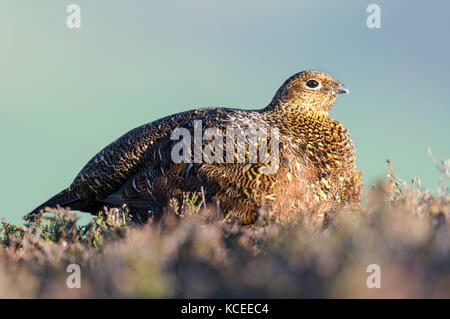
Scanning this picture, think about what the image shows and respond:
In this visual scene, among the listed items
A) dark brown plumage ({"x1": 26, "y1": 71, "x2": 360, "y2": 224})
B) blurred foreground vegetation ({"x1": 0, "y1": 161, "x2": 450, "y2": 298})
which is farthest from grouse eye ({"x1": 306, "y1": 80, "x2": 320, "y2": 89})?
blurred foreground vegetation ({"x1": 0, "y1": 161, "x2": 450, "y2": 298})

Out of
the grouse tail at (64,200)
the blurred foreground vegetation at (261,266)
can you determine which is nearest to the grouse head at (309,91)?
the blurred foreground vegetation at (261,266)

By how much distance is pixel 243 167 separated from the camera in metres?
4.28

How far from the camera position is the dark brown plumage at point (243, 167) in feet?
13.8

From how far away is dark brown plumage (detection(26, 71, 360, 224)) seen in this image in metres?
4.21

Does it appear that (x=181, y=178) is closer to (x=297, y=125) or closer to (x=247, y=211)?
(x=247, y=211)

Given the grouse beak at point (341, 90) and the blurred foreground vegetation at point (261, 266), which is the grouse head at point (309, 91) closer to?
the grouse beak at point (341, 90)

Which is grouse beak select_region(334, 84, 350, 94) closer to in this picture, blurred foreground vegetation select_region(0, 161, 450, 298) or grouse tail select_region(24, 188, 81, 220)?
blurred foreground vegetation select_region(0, 161, 450, 298)

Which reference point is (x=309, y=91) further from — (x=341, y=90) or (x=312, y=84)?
(x=341, y=90)

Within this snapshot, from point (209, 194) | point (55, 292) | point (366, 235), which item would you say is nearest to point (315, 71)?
point (209, 194)

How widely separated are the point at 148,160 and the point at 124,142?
1.56 ft

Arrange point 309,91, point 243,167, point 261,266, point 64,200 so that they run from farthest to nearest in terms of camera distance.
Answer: point 64,200 < point 309,91 < point 243,167 < point 261,266

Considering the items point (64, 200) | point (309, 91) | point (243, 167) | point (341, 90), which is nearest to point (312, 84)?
point (309, 91)

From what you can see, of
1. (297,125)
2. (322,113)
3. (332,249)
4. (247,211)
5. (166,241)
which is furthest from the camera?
(322,113)

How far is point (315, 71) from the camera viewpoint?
523 centimetres
